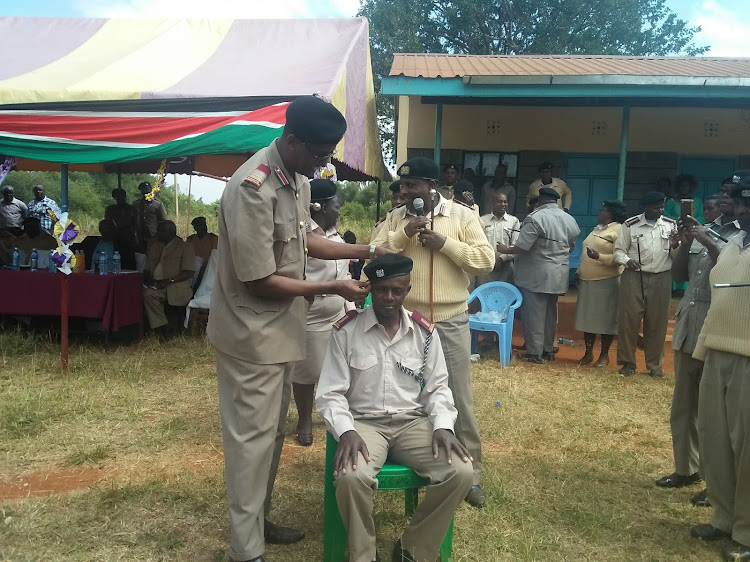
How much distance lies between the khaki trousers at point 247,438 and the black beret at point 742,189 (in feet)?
7.67

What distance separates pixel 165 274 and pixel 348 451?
18.7 feet

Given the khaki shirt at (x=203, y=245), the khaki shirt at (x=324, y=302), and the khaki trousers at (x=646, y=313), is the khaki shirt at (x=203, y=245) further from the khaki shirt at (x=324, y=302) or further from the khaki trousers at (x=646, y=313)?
the khaki trousers at (x=646, y=313)

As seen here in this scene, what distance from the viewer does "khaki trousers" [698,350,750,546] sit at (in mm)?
3084

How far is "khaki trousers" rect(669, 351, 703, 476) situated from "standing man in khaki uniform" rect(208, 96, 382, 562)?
231cm

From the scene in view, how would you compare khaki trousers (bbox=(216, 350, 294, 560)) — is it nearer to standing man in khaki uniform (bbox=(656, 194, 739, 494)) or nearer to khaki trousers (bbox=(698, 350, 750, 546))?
khaki trousers (bbox=(698, 350, 750, 546))

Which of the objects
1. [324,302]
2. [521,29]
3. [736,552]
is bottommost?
[736,552]

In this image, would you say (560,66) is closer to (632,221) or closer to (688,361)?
(632,221)

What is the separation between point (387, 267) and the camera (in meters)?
2.86

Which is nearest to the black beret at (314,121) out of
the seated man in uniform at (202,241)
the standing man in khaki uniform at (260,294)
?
the standing man in khaki uniform at (260,294)

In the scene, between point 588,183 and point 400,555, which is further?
point 588,183

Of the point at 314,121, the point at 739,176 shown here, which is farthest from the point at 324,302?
the point at 739,176

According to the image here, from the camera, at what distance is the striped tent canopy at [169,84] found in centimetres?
582

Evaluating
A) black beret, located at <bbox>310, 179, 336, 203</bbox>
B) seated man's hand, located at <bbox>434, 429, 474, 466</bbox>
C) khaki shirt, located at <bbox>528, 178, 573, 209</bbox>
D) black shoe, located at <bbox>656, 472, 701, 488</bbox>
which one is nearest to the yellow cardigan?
khaki shirt, located at <bbox>528, 178, 573, 209</bbox>

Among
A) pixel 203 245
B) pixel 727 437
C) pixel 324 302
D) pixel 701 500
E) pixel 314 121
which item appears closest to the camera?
pixel 314 121
